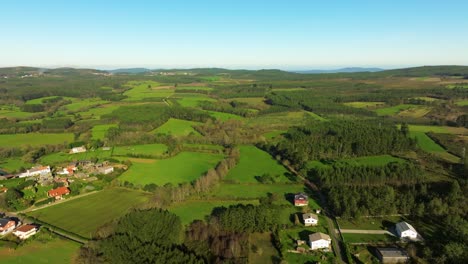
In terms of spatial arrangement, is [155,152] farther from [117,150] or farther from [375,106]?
[375,106]

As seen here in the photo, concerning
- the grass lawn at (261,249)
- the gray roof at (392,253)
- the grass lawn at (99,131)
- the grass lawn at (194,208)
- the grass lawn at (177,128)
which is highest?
the grass lawn at (177,128)

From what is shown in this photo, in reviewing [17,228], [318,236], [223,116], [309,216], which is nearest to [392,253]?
[318,236]

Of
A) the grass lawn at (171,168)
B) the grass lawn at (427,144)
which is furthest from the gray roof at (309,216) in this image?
the grass lawn at (427,144)

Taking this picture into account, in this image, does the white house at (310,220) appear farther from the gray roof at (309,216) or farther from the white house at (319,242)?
the white house at (319,242)

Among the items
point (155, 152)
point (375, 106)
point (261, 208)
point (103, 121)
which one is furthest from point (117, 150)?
point (375, 106)

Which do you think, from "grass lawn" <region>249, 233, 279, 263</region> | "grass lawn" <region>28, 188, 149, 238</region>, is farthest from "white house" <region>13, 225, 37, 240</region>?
"grass lawn" <region>249, 233, 279, 263</region>

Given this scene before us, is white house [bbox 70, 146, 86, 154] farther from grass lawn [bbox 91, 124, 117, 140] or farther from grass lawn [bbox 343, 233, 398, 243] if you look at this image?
grass lawn [bbox 343, 233, 398, 243]

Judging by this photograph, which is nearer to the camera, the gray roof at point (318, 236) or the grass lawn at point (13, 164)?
the gray roof at point (318, 236)
